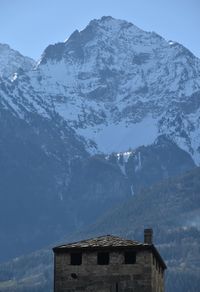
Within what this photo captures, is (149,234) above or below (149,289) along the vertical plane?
above

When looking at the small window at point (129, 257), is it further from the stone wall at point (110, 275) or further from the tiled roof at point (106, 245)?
the tiled roof at point (106, 245)

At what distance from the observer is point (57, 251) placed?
11619 cm

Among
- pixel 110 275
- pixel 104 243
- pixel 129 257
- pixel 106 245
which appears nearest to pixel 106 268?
pixel 110 275

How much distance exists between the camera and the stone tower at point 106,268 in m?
114

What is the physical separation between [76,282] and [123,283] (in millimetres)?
4499

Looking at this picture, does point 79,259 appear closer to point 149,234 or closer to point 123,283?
point 123,283

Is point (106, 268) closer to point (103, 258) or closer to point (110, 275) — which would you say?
point (110, 275)

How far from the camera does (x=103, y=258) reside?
115 m

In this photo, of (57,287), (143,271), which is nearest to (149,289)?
(143,271)

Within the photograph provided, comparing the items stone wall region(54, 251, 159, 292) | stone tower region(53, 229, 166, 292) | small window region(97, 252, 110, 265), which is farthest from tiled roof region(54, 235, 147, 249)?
stone wall region(54, 251, 159, 292)

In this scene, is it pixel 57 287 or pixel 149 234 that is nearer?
pixel 57 287

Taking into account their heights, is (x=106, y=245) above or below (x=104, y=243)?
below

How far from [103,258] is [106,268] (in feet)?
4.55

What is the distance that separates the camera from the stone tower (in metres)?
114
